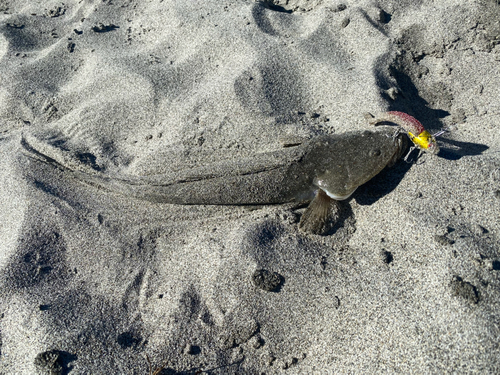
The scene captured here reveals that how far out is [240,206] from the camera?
3615mm

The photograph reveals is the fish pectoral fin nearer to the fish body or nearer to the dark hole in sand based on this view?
the fish body

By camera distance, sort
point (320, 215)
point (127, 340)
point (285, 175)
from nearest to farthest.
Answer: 1. point (127, 340)
2. point (320, 215)
3. point (285, 175)

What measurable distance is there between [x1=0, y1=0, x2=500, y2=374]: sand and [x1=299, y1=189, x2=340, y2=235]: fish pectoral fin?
0.39ft

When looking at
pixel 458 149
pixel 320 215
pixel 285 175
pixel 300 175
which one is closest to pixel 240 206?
pixel 285 175

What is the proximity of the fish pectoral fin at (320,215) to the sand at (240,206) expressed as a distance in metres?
0.12

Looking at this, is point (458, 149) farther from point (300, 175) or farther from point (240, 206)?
point (240, 206)

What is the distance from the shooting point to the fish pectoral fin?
10.9 ft

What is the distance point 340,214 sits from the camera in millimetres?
3482

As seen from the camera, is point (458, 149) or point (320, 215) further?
point (458, 149)

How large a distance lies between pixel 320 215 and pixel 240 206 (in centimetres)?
82

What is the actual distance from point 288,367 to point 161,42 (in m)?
4.43

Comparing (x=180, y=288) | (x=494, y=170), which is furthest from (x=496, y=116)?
(x=180, y=288)

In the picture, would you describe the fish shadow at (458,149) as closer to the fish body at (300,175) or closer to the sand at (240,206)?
the sand at (240,206)

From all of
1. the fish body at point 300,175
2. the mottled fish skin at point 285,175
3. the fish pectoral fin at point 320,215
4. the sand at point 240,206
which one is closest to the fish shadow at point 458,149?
the sand at point 240,206
